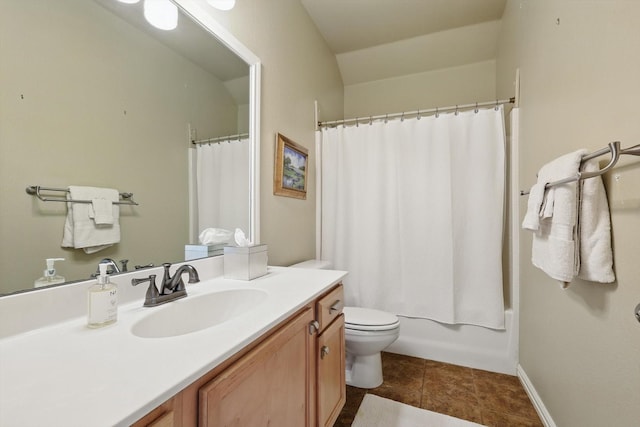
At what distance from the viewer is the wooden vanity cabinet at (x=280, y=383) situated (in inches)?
21.3

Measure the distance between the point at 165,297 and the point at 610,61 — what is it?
163cm

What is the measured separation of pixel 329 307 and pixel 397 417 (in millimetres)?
802

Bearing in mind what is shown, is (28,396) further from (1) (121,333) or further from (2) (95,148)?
(2) (95,148)

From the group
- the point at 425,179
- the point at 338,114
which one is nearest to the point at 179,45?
the point at 425,179

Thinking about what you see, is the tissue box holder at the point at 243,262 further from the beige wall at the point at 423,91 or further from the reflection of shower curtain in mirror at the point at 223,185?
the beige wall at the point at 423,91

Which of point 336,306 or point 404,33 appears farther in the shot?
point 404,33

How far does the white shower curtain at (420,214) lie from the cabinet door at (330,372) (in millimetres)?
930

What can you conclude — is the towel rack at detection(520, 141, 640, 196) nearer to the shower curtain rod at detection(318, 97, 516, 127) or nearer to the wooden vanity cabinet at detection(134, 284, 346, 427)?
the wooden vanity cabinet at detection(134, 284, 346, 427)

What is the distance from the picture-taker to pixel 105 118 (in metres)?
0.88

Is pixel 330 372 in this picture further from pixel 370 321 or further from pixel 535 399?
pixel 535 399

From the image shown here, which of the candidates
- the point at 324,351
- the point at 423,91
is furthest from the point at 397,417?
the point at 423,91

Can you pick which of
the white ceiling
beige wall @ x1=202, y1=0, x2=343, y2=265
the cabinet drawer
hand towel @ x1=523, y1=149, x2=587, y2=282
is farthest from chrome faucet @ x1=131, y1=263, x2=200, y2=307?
the white ceiling

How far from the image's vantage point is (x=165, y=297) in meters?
0.91

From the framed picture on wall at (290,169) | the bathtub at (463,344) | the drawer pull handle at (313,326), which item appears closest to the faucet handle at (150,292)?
the drawer pull handle at (313,326)
